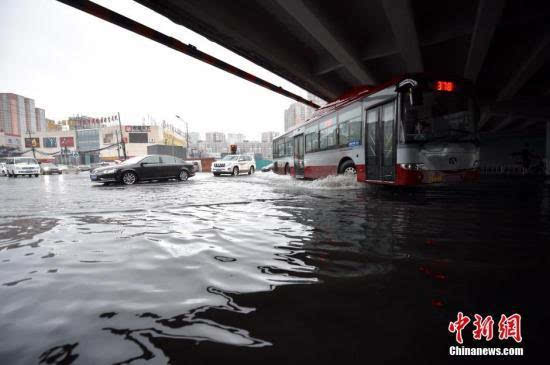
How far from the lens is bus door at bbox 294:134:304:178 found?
541 inches

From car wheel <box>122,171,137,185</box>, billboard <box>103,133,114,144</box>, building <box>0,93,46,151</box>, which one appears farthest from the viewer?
building <box>0,93,46,151</box>

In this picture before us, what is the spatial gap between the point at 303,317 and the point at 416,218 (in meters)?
3.76

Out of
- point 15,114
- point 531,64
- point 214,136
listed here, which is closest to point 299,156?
point 531,64

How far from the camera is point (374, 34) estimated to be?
30.4 ft

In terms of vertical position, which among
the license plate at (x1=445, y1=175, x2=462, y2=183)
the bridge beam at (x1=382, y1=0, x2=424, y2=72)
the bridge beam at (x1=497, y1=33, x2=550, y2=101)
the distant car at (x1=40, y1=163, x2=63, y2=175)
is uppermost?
the bridge beam at (x1=382, y1=0, x2=424, y2=72)

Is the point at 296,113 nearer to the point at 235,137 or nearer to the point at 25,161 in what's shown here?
the point at 25,161

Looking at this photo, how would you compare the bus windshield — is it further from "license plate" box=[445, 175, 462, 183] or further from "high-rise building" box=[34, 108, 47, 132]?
"high-rise building" box=[34, 108, 47, 132]

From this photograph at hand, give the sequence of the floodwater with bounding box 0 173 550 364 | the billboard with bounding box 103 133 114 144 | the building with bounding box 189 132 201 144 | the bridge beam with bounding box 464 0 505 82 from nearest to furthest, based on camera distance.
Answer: the floodwater with bounding box 0 173 550 364 < the bridge beam with bounding box 464 0 505 82 < the billboard with bounding box 103 133 114 144 < the building with bounding box 189 132 201 144

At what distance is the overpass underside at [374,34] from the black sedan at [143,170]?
27.3 feet

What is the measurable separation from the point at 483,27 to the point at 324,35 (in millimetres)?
4251

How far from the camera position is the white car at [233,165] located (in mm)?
21250

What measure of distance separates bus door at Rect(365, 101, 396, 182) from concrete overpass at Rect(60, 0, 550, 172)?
2.32 m

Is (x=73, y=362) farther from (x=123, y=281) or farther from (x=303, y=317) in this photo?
(x=303, y=317)

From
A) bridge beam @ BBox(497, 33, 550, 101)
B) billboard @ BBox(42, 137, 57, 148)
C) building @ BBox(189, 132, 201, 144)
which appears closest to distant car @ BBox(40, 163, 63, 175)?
bridge beam @ BBox(497, 33, 550, 101)
